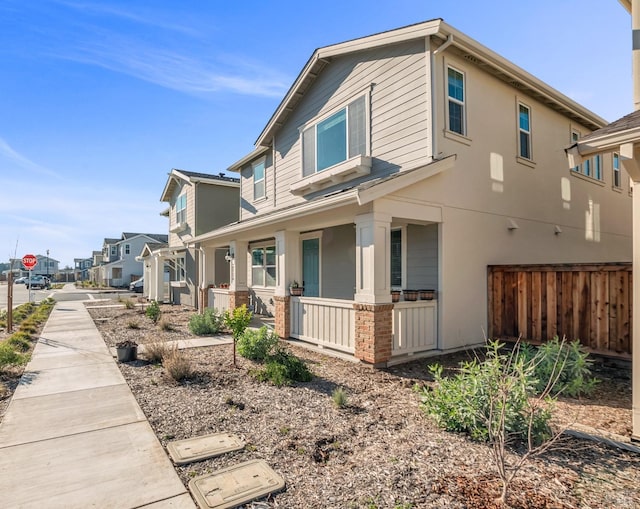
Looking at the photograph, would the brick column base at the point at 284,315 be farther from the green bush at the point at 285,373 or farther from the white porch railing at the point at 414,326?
the white porch railing at the point at 414,326

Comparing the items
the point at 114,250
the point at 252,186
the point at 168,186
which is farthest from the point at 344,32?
the point at 114,250

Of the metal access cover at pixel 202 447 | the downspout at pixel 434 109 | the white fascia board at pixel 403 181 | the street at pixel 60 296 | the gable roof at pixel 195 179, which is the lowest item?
the street at pixel 60 296

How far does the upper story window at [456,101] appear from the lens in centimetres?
789

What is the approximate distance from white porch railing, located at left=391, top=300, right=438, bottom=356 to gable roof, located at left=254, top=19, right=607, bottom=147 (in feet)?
17.8

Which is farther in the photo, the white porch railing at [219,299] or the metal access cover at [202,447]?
the white porch railing at [219,299]

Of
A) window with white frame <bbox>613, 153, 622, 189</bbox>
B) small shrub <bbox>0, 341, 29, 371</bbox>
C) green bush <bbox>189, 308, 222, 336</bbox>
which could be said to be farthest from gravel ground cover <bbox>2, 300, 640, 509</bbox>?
window with white frame <bbox>613, 153, 622, 189</bbox>

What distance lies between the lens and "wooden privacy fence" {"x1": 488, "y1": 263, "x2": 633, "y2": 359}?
6.54m

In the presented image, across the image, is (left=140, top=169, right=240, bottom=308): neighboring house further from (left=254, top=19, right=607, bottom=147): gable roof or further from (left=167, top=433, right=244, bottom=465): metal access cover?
(left=167, top=433, right=244, bottom=465): metal access cover

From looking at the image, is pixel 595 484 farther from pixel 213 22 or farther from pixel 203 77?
pixel 203 77

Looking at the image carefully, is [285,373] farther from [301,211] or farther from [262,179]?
[262,179]

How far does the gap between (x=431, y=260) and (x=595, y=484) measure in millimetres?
5169

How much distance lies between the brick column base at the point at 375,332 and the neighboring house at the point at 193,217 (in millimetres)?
10360

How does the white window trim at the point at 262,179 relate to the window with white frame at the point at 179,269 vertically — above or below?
above

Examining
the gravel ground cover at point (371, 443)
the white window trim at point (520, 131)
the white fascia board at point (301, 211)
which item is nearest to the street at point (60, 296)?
the white fascia board at point (301, 211)
